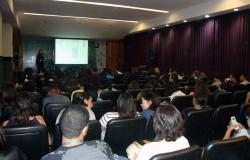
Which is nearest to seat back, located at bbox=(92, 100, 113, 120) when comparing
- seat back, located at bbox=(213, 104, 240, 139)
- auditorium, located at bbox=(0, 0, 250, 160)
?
auditorium, located at bbox=(0, 0, 250, 160)

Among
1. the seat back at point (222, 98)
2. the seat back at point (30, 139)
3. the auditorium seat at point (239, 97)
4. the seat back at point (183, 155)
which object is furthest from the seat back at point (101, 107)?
the auditorium seat at point (239, 97)

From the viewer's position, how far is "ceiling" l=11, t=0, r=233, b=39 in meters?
9.99

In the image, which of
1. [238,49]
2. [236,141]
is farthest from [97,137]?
[238,49]

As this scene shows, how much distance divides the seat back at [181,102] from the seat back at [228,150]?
2.74 meters

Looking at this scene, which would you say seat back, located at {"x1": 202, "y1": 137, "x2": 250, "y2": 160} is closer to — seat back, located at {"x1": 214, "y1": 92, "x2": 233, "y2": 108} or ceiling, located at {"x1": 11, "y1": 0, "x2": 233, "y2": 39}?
seat back, located at {"x1": 214, "y1": 92, "x2": 233, "y2": 108}

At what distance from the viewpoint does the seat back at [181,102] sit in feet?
15.9

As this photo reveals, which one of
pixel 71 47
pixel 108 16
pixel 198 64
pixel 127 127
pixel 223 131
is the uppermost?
pixel 108 16

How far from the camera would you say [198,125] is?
3549 millimetres

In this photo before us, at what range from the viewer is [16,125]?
8.83ft

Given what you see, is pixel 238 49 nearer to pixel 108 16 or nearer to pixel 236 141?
pixel 108 16

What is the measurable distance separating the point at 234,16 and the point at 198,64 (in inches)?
101

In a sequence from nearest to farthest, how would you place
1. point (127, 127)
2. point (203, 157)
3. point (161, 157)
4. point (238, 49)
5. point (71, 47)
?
point (161, 157) < point (203, 157) < point (127, 127) < point (238, 49) < point (71, 47)

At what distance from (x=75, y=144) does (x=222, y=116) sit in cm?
259

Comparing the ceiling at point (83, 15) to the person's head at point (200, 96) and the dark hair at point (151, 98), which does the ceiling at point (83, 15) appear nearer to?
the person's head at point (200, 96)
